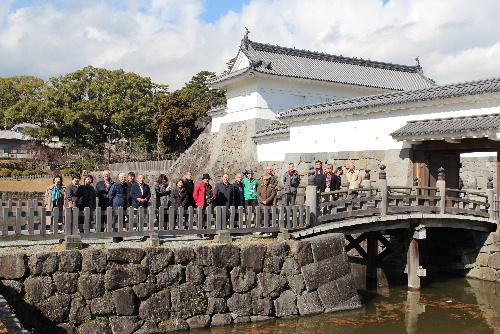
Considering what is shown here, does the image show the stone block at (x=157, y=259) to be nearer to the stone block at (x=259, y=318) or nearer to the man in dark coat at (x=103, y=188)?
the stone block at (x=259, y=318)

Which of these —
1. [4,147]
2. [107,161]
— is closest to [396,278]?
[107,161]

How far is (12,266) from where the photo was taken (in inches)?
298

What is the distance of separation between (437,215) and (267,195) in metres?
4.47

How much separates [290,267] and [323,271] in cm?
70

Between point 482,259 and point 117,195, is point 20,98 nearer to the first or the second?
point 117,195

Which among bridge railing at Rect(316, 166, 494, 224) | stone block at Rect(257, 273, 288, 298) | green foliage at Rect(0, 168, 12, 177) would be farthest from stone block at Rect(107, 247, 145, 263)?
green foliage at Rect(0, 168, 12, 177)

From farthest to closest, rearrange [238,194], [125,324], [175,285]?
[238,194] → [175,285] → [125,324]

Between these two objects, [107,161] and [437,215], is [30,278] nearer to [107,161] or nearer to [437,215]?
[437,215]

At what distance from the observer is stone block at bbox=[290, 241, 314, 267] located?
992 cm

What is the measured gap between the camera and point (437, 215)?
12.8m

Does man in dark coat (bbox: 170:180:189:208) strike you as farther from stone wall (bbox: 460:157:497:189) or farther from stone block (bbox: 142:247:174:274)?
stone wall (bbox: 460:157:497:189)

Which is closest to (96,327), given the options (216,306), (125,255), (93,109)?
(125,255)

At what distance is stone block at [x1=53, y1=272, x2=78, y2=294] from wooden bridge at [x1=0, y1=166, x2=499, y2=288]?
54cm

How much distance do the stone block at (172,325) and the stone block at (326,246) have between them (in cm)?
281
